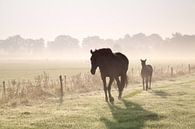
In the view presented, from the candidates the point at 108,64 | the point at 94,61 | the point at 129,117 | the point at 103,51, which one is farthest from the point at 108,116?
the point at 103,51

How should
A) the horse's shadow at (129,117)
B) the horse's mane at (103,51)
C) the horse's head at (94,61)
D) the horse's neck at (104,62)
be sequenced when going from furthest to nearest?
1. the horse's neck at (104,62)
2. the horse's mane at (103,51)
3. the horse's head at (94,61)
4. the horse's shadow at (129,117)

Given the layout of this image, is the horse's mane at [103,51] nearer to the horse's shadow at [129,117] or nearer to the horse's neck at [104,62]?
the horse's neck at [104,62]

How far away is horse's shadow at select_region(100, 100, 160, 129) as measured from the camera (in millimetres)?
14058

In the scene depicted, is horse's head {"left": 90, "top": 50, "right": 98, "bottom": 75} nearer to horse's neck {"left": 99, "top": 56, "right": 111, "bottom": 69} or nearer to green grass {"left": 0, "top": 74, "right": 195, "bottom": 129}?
horse's neck {"left": 99, "top": 56, "right": 111, "bottom": 69}

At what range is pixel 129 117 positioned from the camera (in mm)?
15727

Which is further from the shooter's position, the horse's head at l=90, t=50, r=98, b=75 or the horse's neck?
the horse's neck

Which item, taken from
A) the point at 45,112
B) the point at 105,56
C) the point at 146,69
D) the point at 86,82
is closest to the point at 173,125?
the point at 45,112

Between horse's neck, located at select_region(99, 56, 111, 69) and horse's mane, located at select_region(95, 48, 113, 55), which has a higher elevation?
horse's mane, located at select_region(95, 48, 113, 55)

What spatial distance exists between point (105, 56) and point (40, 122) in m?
7.81

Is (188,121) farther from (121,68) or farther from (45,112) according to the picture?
(121,68)

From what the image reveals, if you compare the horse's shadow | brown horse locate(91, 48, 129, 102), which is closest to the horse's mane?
brown horse locate(91, 48, 129, 102)

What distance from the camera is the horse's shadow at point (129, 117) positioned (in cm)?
1406

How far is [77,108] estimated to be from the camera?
19.2 metres

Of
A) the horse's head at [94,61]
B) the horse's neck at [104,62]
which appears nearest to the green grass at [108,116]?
the horse's head at [94,61]
